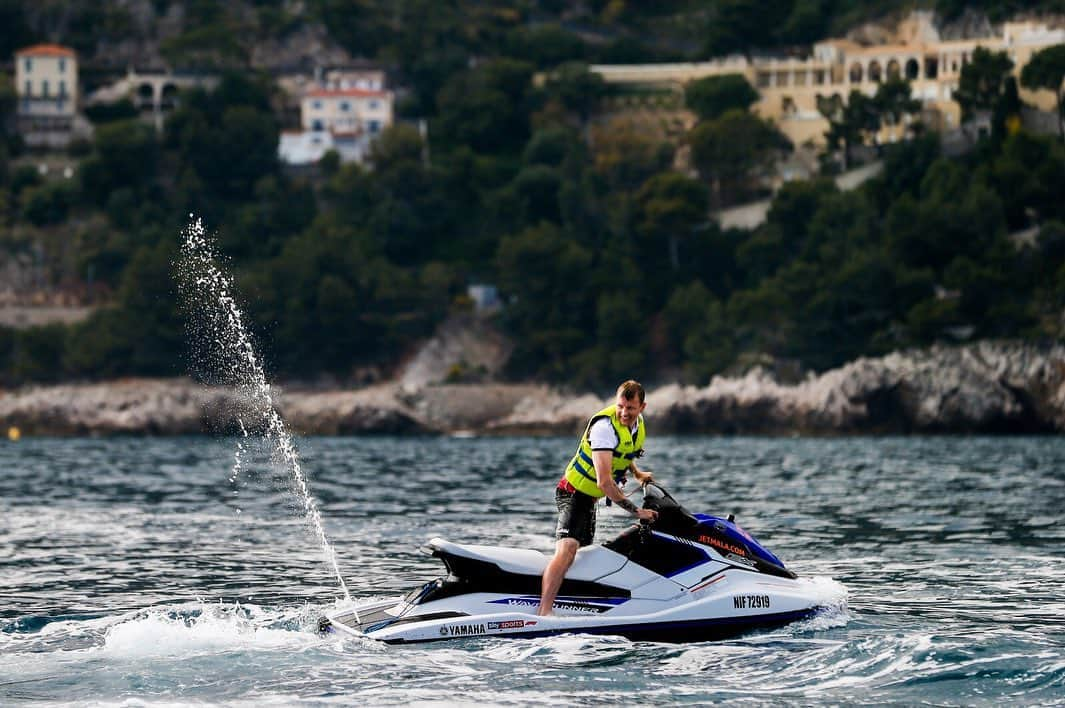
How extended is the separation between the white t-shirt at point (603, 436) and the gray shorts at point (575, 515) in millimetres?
544

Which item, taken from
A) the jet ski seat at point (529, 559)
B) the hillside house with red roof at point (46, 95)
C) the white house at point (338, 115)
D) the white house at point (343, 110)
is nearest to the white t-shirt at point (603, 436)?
the jet ski seat at point (529, 559)

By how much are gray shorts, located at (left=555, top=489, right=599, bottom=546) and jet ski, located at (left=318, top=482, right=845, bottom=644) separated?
7.8 inches

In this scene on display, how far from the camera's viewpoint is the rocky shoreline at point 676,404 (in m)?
80.8

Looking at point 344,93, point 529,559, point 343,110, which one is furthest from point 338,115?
point 529,559

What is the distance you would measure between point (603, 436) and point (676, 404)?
7488 centimetres

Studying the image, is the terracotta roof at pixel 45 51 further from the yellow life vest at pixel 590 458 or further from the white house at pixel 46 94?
the yellow life vest at pixel 590 458

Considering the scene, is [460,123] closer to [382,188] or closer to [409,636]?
[382,188]

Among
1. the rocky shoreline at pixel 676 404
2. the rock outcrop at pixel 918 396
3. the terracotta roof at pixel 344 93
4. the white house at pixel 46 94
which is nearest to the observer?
the rock outcrop at pixel 918 396

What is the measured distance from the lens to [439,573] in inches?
Answer: 894

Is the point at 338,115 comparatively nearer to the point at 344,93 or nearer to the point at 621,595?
the point at 344,93

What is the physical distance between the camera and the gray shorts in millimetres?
16641

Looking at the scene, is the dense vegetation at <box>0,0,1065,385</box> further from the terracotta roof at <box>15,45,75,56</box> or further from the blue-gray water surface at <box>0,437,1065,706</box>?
the blue-gray water surface at <box>0,437,1065,706</box>

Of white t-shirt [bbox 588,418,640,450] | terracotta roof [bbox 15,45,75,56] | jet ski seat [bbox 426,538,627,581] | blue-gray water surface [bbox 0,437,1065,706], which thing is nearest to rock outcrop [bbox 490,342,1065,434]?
blue-gray water surface [bbox 0,437,1065,706]

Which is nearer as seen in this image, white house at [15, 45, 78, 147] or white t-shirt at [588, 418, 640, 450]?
white t-shirt at [588, 418, 640, 450]
